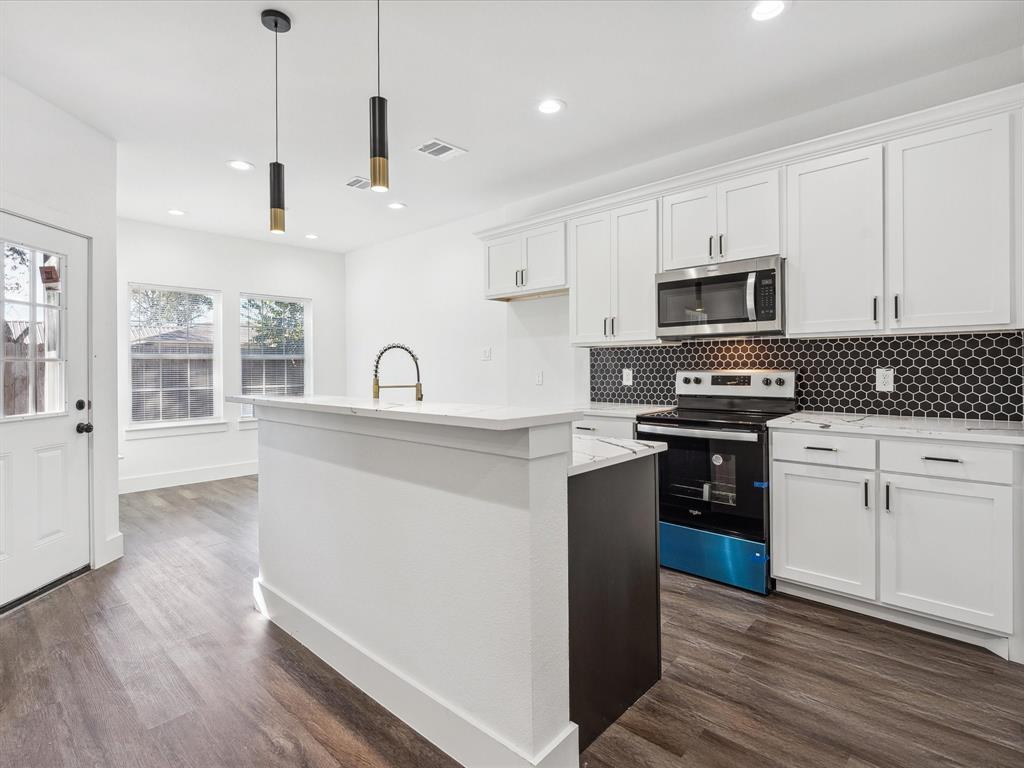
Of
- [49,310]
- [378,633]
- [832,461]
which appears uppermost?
[49,310]

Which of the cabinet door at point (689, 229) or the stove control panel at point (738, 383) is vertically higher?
the cabinet door at point (689, 229)

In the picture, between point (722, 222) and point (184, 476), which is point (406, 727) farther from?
point (184, 476)

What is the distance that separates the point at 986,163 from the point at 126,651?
4334 mm

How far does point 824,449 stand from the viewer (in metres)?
2.60

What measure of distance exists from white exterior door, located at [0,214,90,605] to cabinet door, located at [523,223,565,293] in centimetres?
291

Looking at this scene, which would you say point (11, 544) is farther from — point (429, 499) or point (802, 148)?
point (802, 148)

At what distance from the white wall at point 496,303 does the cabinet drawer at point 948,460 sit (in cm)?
177

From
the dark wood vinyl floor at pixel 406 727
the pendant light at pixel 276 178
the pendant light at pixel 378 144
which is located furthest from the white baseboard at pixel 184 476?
the pendant light at pixel 378 144

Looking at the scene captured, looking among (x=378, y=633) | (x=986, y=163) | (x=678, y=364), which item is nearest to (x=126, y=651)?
(x=378, y=633)

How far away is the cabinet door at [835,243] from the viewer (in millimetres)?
2594

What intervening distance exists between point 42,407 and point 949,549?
4.64 metres

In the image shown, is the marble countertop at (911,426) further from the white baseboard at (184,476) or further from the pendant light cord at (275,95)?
the white baseboard at (184,476)

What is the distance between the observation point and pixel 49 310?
3014mm

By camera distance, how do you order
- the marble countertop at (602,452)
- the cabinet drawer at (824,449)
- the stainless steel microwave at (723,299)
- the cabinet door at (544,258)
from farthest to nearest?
the cabinet door at (544,258) → the stainless steel microwave at (723,299) → the cabinet drawer at (824,449) → the marble countertop at (602,452)
